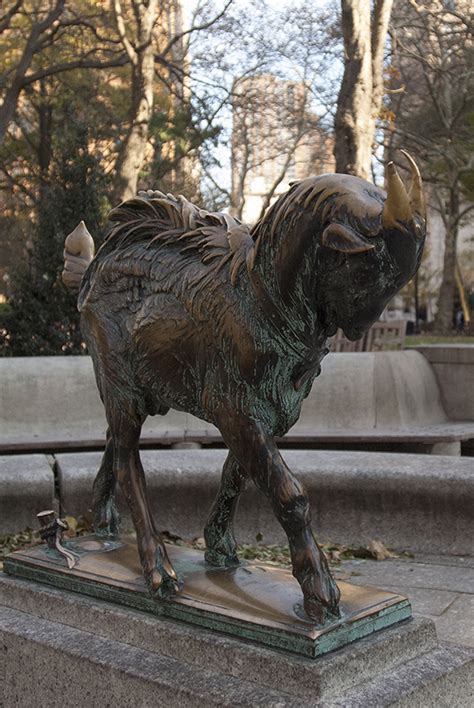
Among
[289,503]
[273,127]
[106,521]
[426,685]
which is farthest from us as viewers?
[273,127]

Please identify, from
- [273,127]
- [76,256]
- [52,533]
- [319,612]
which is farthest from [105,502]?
[273,127]

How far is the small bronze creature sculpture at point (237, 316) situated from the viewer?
7.48 feet

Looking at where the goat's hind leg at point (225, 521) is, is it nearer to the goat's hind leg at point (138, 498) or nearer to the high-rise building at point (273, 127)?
the goat's hind leg at point (138, 498)

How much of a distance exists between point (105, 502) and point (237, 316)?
1165 mm

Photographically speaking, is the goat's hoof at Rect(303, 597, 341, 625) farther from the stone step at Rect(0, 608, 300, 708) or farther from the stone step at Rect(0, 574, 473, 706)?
the stone step at Rect(0, 608, 300, 708)

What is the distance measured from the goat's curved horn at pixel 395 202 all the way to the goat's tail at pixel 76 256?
1.57 meters

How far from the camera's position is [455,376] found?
30.9ft

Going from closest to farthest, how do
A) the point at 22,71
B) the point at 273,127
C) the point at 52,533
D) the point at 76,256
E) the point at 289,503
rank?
1. the point at 289,503
2. the point at 52,533
3. the point at 76,256
4. the point at 22,71
5. the point at 273,127

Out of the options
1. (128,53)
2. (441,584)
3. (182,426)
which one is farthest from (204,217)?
(128,53)

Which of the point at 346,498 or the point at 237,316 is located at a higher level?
the point at 237,316

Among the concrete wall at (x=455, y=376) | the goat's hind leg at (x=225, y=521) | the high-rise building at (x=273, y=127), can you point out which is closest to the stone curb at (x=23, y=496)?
the goat's hind leg at (x=225, y=521)

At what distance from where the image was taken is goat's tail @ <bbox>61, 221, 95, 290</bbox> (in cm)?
344

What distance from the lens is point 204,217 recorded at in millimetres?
2971

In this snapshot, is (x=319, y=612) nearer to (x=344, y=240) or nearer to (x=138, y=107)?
(x=344, y=240)
